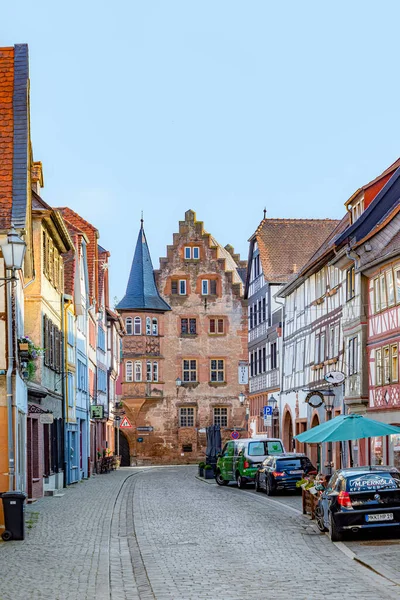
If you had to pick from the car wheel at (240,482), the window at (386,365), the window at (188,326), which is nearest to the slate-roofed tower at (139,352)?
the window at (188,326)

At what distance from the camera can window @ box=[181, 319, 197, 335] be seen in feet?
250

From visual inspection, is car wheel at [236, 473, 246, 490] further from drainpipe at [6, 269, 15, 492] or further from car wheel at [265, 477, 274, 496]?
drainpipe at [6, 269, 15, 492]

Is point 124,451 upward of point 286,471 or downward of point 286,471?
downward

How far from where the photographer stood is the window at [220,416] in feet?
247

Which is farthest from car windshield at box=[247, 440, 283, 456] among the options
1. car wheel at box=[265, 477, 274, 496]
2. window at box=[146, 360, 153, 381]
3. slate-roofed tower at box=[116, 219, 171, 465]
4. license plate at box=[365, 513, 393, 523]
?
window at box=[146, 360, 153, 381]

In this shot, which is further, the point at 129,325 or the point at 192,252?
the point at 192,252

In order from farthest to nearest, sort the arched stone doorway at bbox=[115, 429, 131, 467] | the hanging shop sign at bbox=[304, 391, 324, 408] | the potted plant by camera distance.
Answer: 1. the arched stone doorway at bbox=[115, 429, 131, 467]
2. the potted plant
3. the hanging shop sign at bbox=[304, 391, 324, 408]

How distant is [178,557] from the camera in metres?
16.2

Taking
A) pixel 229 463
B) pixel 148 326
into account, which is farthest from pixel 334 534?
pixel 148 326

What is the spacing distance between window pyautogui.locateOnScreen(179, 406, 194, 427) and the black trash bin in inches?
2182

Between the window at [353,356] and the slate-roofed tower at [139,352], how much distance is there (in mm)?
35656

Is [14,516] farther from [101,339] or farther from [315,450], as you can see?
[101,339]

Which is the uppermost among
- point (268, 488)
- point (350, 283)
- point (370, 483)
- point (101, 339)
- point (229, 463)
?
point (350, 283)

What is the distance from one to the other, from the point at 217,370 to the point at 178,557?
196ft
